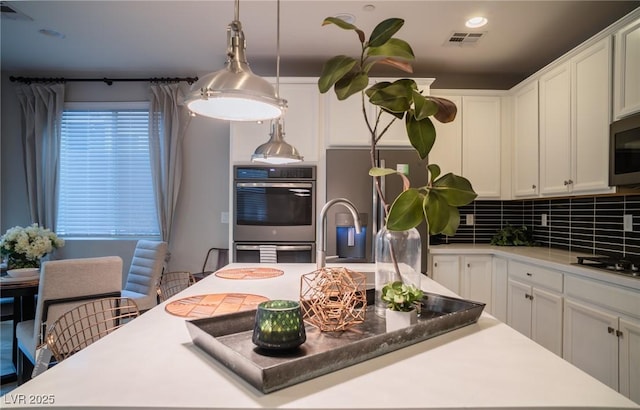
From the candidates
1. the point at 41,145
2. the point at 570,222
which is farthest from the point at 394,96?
the point at 41,145

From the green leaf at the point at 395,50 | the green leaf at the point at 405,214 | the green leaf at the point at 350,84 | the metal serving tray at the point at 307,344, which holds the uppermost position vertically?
the green leaf at the point at 395,50

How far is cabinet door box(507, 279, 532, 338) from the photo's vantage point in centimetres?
260

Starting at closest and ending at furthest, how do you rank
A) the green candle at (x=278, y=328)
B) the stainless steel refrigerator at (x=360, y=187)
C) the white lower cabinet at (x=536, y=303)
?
the green candle at (x=278, y=328), the white lower cabinet at (x=536, y=303), the stainless steel refrigerator at (x=360, y=187)

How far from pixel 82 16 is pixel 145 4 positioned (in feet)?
2.00

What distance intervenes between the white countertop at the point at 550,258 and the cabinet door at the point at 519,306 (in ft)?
0.73

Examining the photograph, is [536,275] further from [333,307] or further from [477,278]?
[333,307]

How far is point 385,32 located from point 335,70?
18 cm

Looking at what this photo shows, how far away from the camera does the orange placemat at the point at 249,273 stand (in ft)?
5.63

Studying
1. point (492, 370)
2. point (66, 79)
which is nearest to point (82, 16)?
point (66, 79)

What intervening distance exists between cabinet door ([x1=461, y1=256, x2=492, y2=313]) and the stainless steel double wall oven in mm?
1381

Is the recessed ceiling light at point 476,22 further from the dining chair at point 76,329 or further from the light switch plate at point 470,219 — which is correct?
the dining chair at point 76,329

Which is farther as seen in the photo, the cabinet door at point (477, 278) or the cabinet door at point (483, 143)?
the cabinet door at point (483, 143)

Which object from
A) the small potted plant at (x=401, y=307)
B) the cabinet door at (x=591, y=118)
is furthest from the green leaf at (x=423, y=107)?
the cabinet door at (x=591, y=118)

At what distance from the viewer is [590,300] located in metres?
2.00
